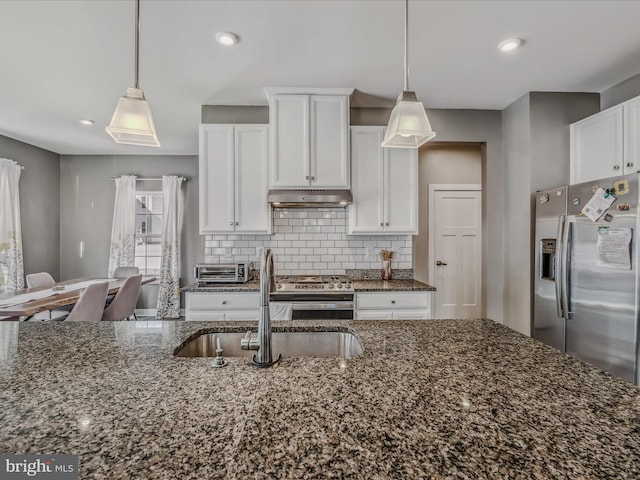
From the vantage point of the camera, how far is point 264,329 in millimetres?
1037

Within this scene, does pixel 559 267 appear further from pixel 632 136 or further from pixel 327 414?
pixel 327 414

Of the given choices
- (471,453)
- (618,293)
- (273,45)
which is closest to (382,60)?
(273,45)

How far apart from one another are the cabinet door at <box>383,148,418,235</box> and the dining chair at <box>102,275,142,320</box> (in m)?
2.75

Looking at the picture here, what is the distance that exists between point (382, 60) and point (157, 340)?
91.5 inches

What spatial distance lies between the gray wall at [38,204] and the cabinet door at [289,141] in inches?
152

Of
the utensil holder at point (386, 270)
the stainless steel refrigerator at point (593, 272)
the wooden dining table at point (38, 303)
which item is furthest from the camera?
the utensil holder at point (386, 270)

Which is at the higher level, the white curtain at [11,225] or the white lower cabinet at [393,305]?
the white curtain at [11,225]

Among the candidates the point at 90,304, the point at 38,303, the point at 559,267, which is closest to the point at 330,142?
the point at 559,267

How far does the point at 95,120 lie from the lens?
11.9 ft

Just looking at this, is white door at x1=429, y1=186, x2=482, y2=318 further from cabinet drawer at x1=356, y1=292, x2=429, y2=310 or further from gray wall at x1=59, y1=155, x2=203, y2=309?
gray wall at x1=59, y1=155, x2=203, y2=309

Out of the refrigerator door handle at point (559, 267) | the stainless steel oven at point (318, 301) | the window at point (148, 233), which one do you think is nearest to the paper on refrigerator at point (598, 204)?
the refrigerator door handle at point (559, 267)

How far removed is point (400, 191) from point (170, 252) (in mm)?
3811

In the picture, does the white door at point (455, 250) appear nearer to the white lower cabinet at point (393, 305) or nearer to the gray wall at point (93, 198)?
the white lower cabinet at point (393, 305)

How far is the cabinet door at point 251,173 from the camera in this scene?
3043 millimetres
